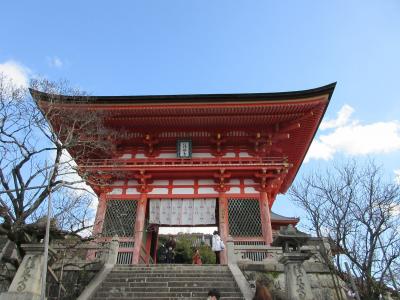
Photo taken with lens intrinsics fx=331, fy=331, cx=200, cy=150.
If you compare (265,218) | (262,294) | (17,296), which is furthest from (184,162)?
(262,294)

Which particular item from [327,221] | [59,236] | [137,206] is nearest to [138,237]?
[137,206]

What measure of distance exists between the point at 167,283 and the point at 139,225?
4.08 metres

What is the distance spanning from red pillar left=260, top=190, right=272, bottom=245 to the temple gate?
4cm

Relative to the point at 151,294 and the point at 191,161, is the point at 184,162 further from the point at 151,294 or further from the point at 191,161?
the point at 151,294

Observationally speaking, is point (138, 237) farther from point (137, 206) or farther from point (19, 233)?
point (19, 233)

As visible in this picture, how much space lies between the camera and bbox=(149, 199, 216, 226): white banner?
46.0 feet

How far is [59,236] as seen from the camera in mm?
8516

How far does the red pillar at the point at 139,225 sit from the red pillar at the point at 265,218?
4.88 m

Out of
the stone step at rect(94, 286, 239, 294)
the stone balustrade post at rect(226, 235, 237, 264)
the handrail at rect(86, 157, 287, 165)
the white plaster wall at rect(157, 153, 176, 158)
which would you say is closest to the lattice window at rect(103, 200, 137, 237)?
the handrail at rect(86, 157, 287, 165)

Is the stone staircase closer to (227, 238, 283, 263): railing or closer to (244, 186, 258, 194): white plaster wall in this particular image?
(227, 238, 283, 263): railing

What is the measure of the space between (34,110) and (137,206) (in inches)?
232

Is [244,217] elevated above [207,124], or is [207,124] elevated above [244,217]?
[207,124]

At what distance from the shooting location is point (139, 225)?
526 inches

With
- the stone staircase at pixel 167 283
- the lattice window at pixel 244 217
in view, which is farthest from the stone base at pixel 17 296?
the lattice window at pixel 244 217
